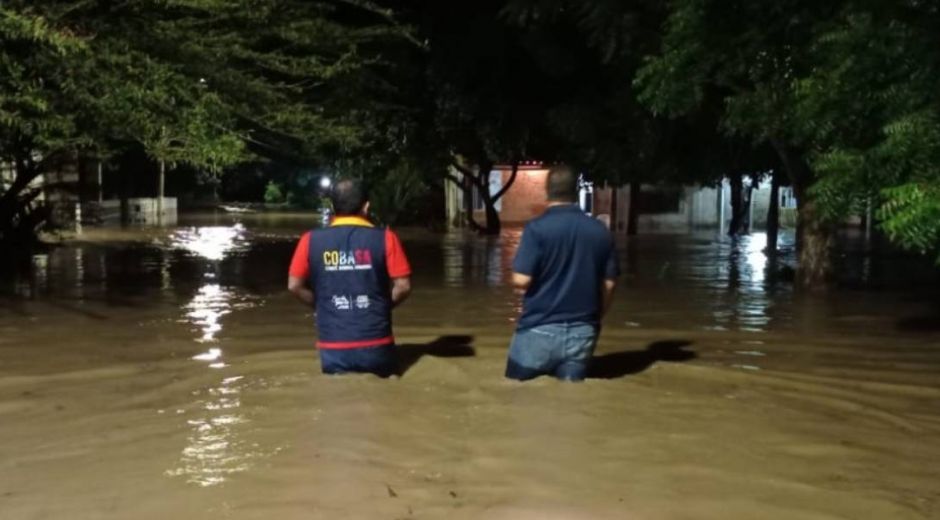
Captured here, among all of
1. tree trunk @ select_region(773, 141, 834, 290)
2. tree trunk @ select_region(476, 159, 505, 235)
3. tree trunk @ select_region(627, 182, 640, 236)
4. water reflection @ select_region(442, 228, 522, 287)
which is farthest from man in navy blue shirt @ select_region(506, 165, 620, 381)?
tree trunk @ select_region(627, 182, 640, 236)

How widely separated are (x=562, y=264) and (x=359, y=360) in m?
1.62

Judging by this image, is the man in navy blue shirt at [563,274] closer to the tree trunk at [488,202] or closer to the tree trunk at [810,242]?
the tree trunk at [810,242]

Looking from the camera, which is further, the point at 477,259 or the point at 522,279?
the point at 477,259

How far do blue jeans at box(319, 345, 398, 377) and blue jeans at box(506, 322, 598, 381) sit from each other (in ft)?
2.98

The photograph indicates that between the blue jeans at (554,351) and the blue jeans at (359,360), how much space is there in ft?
2.98

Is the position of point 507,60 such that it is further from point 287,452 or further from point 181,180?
point 181,180

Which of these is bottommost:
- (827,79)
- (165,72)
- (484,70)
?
(827,79)

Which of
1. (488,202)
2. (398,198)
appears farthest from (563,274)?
(398,198)

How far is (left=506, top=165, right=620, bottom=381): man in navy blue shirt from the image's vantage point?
7016mm

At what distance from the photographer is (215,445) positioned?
19.9 ft

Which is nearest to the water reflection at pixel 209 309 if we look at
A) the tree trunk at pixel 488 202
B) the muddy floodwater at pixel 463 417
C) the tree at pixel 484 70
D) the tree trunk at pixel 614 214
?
the muddy floodwater at pixel 463 417

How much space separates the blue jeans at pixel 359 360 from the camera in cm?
740

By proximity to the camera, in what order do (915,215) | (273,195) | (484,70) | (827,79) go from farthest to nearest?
(273,195)
(484,70)
(827,79)
(915,215)

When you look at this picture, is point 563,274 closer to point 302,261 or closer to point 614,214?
point 302,261
